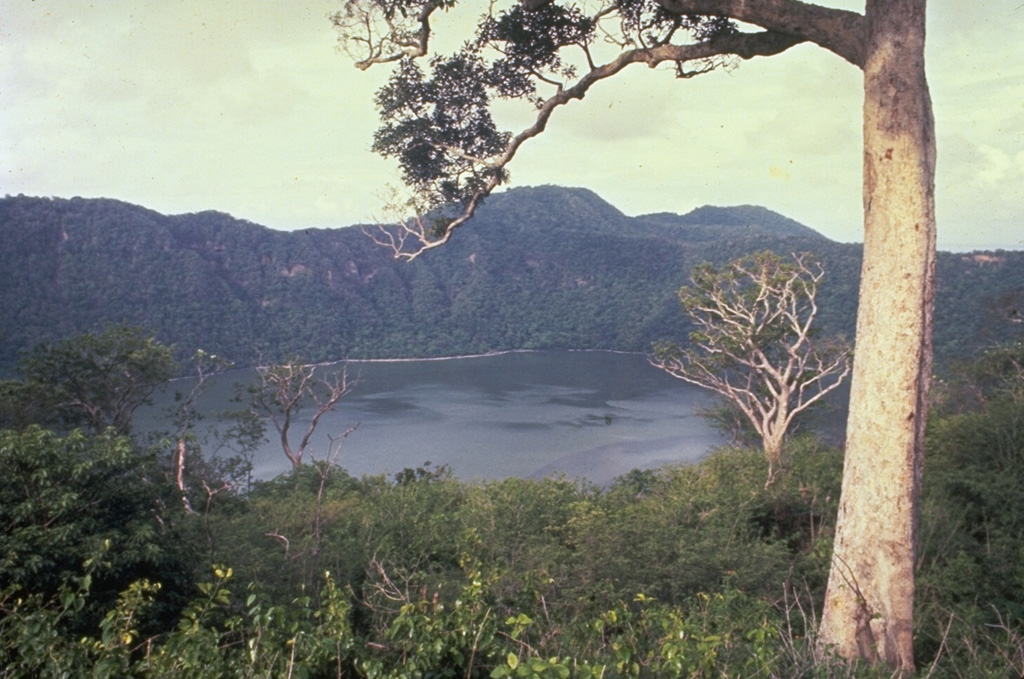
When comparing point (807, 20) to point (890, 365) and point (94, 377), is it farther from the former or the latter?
point (94, 377)

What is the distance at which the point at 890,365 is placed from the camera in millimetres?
3098

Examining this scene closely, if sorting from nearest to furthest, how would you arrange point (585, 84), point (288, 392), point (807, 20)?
1. point (807, 20)
2. point (585, 84)
3. point (288, 392)

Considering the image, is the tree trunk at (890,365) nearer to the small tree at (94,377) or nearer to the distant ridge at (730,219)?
the small tree at (94,377)

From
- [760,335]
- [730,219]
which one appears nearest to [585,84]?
[760,335]

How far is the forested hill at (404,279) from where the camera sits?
28422 mm

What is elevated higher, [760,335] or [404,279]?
[404,279]

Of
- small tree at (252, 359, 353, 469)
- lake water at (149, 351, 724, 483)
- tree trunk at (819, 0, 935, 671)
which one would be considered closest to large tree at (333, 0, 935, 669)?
tree trunk at (819, 0, 935, 671)

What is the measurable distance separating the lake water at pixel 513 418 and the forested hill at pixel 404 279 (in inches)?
118

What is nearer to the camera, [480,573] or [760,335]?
[480,573]

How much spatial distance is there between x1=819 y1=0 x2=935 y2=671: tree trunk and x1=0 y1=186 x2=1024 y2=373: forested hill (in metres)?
18.2

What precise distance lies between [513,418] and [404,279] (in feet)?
79.6

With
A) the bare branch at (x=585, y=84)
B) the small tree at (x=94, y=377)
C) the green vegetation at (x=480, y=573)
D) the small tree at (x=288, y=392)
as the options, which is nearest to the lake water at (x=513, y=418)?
the small tree at (x=288, y=392)

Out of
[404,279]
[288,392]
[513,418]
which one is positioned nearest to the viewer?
[288,392]

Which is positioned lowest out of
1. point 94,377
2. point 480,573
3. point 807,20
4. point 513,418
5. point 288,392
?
point 513,418
